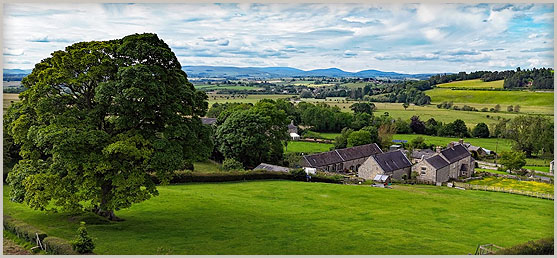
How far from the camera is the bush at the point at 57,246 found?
17.8m

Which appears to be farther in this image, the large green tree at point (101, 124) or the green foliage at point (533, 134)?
the green foliage at point (533, 134)

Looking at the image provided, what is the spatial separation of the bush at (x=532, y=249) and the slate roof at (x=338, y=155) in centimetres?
4142

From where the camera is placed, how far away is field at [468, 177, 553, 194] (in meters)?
52.3

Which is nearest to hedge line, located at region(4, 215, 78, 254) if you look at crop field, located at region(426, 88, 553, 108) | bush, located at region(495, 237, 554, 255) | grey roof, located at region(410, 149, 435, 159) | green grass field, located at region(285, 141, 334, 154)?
bush, located at region(495, 237, 554, 255)

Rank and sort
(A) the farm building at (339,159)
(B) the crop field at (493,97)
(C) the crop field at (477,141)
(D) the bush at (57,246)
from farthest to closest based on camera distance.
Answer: (B) the crop field at (493,97) → (C) the crop field at (477,141) → (A) the farm building at (339,159) → (D) the bush at (57,246)

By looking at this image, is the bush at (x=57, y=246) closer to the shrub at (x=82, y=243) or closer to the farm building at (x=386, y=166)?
the shrub at (x=82, y=243)

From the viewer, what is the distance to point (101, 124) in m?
22.8

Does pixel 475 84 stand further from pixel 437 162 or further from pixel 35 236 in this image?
pixel 35 236

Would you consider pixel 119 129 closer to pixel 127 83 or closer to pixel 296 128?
pixel 127 83

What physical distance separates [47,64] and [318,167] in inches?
1663

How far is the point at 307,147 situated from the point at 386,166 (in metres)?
23.4

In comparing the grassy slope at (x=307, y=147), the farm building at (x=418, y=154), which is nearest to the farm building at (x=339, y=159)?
the farm building at (x=418, y=154)

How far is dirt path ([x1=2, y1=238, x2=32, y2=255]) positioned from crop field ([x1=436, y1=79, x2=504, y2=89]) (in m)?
127

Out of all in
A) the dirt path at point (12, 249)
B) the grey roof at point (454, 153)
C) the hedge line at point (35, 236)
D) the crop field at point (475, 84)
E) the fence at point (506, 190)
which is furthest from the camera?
the crop field at point (475, 84)
